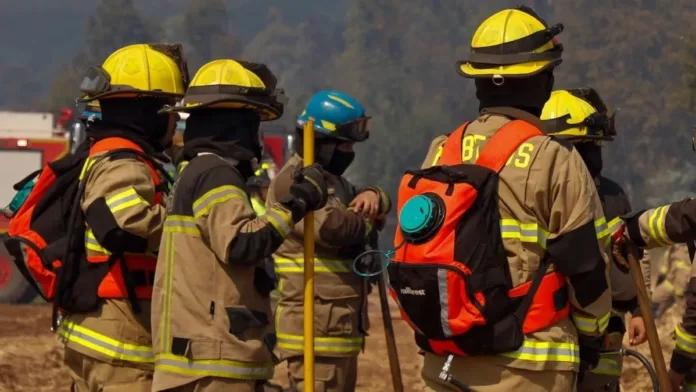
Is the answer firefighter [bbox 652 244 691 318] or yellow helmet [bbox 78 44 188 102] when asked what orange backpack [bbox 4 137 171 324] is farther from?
firefighter [bbox 652 244 691 318]

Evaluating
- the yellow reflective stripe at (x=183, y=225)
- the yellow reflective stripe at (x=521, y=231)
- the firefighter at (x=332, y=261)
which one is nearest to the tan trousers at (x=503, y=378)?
the yellow reflective stripe at (x=521, y=231)

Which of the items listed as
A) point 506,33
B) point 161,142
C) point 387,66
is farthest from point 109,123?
point 387,66

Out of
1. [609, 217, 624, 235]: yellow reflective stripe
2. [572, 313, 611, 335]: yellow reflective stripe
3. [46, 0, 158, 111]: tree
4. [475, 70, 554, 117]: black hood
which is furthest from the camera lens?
[46, 0, 158, 111]: tree

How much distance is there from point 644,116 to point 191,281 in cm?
6412

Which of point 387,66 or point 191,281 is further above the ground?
point 191,281

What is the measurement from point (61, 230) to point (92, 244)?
223 millimetres

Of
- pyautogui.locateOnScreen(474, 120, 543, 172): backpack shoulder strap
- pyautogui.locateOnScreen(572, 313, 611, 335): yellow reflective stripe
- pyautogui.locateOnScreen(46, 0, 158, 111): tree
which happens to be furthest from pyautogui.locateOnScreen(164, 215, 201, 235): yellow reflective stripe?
pyautogui.locateOnScreen(46, 0, 158, 111): tree

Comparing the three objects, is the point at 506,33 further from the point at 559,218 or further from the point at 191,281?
the point at 191,281

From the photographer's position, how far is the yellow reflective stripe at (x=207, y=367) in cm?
516

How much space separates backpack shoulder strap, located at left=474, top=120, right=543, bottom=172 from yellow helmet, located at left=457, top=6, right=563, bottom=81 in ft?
0.65

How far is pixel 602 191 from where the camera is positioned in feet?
21.6

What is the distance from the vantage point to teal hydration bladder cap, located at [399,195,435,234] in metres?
4.41

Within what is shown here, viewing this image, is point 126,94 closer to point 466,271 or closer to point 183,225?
point 183,225

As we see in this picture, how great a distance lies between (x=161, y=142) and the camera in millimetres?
6059
